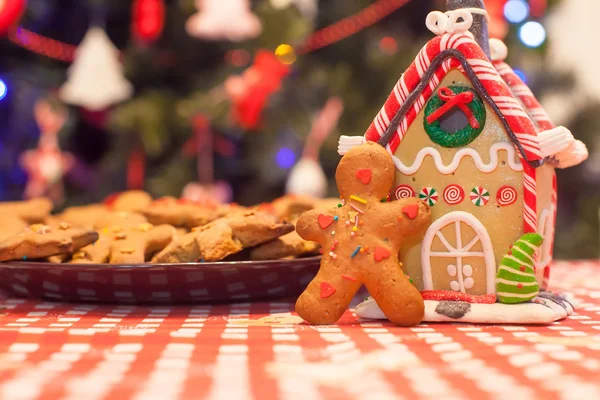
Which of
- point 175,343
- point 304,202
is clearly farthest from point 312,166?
point 175,343

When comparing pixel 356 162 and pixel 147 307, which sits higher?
pixel 356 162

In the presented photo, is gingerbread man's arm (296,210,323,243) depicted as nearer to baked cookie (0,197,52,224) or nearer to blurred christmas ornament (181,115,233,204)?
baked cookie (0,197,52,224)

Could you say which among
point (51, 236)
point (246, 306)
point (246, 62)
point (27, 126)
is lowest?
point (246, 306)

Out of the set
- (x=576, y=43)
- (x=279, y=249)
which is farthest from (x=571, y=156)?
(x=576, y=43)

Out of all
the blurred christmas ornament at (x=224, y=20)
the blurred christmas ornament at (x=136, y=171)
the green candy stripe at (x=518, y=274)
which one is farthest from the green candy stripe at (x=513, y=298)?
the blurred christmas ornament at (x=136, y=171)

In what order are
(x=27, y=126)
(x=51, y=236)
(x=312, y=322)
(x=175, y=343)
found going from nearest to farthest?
1. (x=175, y=343)
2. (x=312, y=322)
3. (x=51, y=236)
4. (x=27, y=126)

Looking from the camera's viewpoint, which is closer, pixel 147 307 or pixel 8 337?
pixel 8 337

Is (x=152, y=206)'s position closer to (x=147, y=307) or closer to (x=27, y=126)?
(x=147, y=307)

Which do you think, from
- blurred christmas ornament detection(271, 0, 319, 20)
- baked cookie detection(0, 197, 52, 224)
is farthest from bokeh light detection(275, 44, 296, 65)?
baked cookie detection(0, 197, 52, 224)
